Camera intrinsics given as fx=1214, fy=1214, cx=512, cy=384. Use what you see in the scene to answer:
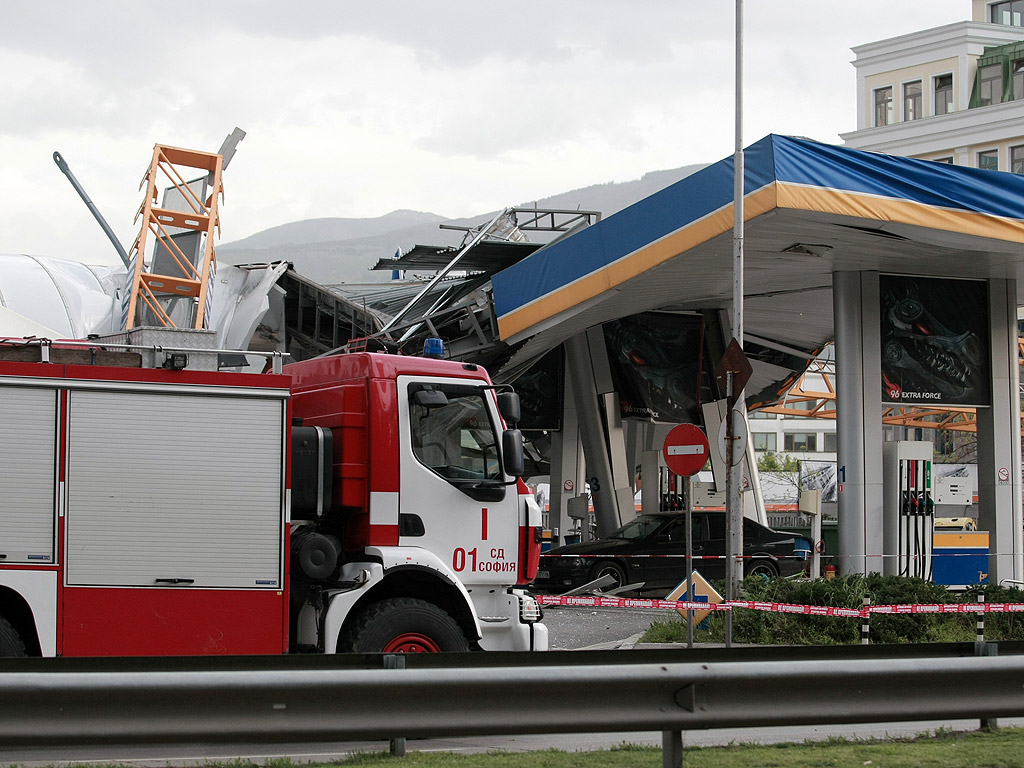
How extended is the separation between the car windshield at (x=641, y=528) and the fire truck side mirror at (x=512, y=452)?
546 inches

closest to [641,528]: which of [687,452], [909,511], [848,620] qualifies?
[909,511]

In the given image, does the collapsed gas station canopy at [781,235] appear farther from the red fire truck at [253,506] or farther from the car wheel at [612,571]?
the red fire truck at [253,506]

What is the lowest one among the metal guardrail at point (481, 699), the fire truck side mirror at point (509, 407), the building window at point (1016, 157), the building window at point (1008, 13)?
the metal guardrail at point (481, 699)

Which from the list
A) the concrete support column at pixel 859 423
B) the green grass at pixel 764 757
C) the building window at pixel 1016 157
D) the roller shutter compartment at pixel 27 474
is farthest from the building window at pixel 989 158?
the roller shutter compartment at pixel 27 474

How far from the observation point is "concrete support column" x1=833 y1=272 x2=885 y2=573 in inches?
857

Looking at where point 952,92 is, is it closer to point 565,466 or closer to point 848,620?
point 565,466

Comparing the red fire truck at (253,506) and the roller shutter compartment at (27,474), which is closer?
the roller shutter compartment at (27,474)

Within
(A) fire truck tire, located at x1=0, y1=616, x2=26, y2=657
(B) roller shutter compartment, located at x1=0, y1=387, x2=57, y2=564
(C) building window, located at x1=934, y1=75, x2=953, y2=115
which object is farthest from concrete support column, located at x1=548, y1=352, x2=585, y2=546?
(C) building window, located at x1=934, y1=75, x2=953, y2=115

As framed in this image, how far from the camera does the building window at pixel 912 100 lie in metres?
60.1

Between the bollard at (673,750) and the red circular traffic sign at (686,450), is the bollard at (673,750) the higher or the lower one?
the lower one

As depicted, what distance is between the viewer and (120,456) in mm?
8758

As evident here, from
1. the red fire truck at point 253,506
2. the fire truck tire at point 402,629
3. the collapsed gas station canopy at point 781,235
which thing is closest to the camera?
the red fire truck at point 253,506

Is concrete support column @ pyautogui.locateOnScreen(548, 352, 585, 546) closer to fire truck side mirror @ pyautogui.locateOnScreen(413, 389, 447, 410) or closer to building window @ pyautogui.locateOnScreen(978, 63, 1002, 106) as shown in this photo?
fire truck side mirror @ pyautogui.locateOnScreen(413, 389, 447, 410)

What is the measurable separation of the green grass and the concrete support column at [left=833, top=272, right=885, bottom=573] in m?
14.4
